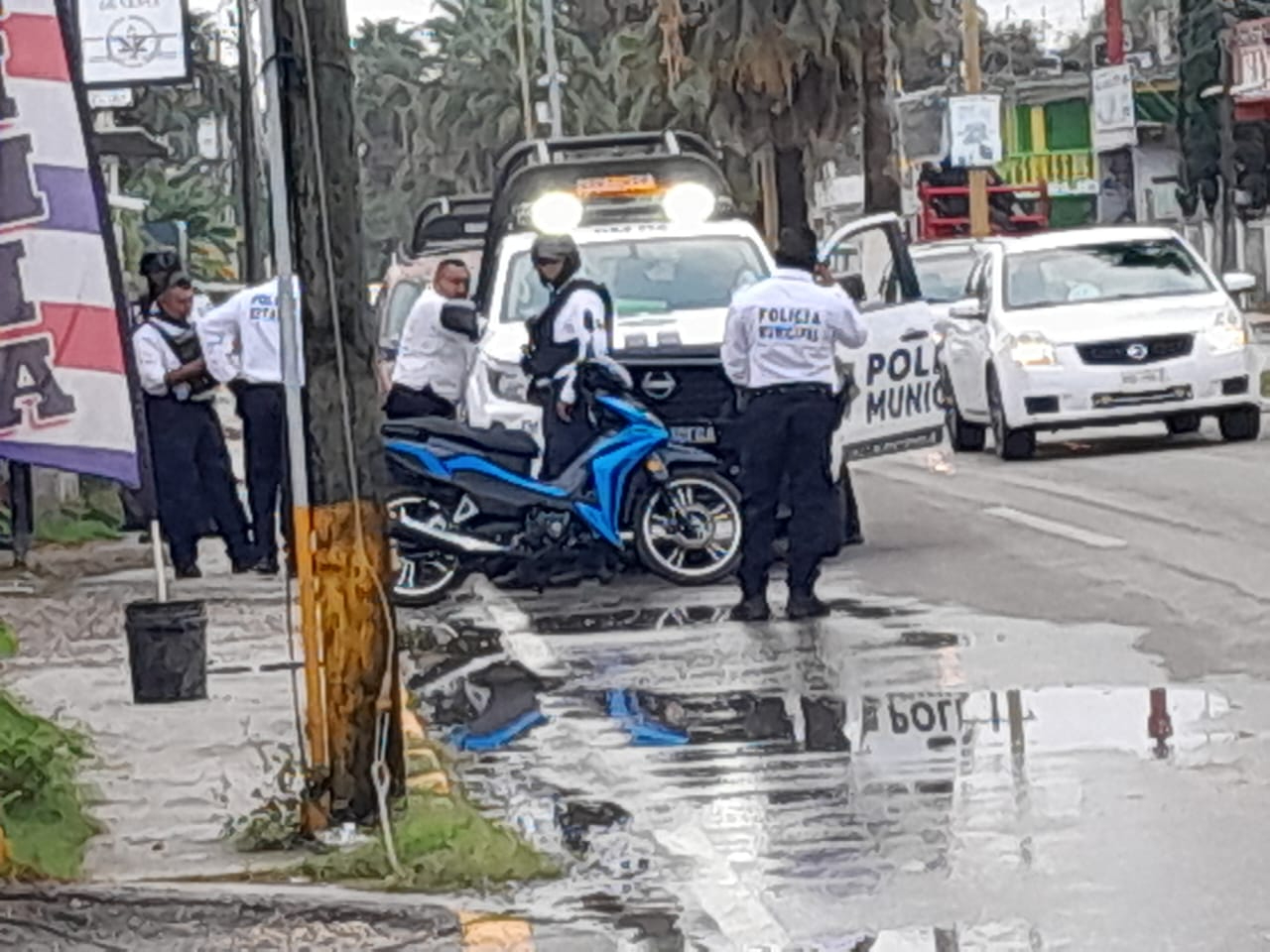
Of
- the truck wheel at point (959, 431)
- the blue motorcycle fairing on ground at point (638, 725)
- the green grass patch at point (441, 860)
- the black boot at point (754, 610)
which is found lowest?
the truck wheel at point (959, 431)

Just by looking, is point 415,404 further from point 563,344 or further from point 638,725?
point 638,725

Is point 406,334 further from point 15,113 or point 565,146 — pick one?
point 15,113

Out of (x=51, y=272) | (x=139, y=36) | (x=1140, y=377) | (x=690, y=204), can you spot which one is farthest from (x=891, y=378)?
(x=139, y=36)

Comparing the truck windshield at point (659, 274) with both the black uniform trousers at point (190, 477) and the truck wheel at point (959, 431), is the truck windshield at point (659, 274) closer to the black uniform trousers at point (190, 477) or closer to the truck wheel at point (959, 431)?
the black uniform trousers at point (190, 477)

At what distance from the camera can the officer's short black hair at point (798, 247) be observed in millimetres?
13812

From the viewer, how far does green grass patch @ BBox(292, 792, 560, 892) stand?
8172 millimetres

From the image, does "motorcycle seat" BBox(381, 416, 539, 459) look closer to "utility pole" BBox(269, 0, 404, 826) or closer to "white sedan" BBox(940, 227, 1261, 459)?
"utility pole" BBox(269, 0, 404, 826)

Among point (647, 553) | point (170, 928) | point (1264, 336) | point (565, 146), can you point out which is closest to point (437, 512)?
point (647, 553)

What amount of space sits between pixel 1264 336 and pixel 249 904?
4028 cm

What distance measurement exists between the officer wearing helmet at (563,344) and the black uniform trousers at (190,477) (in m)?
2.53

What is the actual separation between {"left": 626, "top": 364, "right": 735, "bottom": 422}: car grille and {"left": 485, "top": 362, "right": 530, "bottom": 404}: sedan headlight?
0.96 m

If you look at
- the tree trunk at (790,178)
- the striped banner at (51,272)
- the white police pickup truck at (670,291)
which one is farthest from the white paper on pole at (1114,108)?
the striped banner at (51,272)

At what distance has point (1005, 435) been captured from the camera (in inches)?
898

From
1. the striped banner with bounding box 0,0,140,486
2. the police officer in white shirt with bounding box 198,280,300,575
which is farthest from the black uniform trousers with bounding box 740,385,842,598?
the striped banner with bounding box 0,0,140,486
